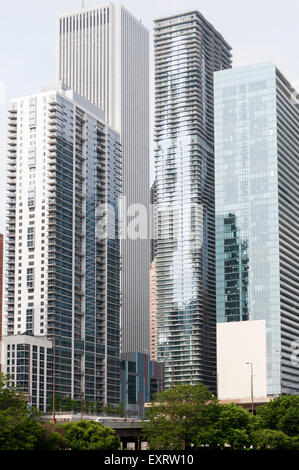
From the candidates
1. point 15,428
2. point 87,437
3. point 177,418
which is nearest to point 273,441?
A: point 177,418

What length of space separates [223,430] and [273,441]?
8.61 metres

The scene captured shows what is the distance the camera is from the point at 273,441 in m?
138

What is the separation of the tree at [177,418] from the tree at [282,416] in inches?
651

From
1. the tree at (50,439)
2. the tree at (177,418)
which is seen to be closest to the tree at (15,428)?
the tree at (50,439)

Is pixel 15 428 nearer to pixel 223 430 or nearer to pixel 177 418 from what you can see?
pixel 177 418

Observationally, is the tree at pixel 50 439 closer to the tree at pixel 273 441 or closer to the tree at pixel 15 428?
the tree at pixel 15 428

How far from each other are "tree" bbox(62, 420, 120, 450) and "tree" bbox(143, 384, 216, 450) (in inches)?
501
